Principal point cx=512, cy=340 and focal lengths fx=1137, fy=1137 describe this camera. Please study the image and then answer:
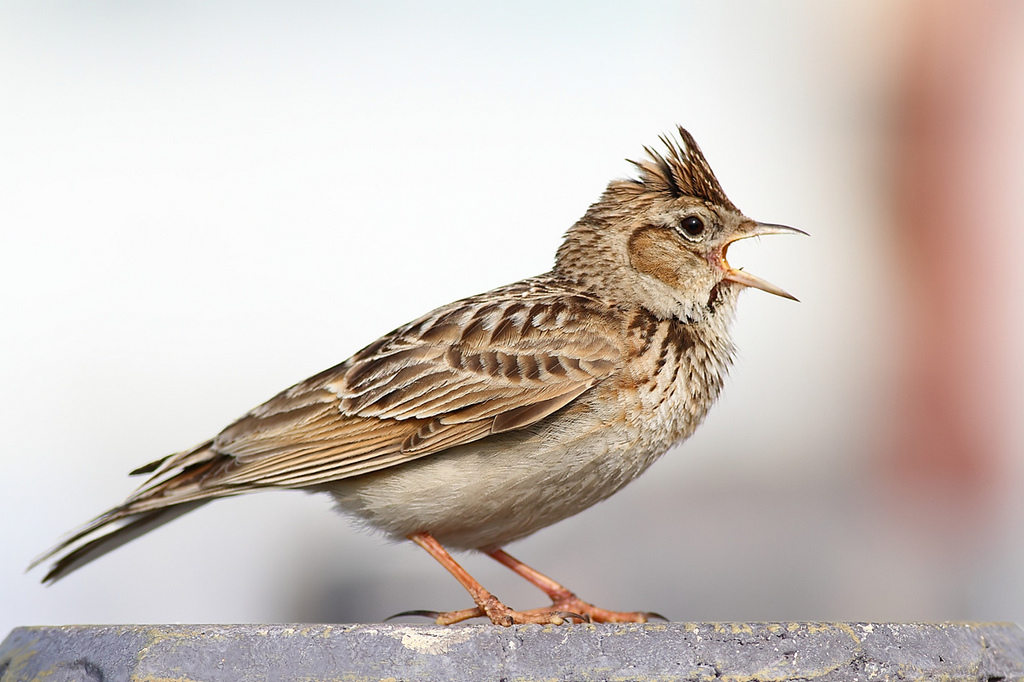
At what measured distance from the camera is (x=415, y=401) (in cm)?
469

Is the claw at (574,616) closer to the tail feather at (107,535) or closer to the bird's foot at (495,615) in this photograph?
the bird's foot at (495,615)

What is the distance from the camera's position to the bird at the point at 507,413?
4445mm

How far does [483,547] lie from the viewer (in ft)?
16.4

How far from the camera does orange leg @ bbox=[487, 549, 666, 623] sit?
15.3 feet

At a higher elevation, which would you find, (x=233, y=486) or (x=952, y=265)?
(x=233, y=486)

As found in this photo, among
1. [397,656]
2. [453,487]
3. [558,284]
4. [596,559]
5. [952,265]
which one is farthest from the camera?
[952,265]

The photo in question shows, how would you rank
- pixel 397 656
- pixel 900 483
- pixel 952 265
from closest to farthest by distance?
Result: pixel 397 656
pixel 900 483
pixel 952 265

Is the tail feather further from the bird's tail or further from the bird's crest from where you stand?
the bird's crest

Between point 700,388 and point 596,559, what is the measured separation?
6.67 meters

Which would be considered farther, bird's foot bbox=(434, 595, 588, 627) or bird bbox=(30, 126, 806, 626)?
bird bbox=(30, 126, 806, 626)

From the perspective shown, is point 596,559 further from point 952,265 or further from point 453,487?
point 952,265

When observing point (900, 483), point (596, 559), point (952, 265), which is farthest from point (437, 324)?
point (952, 265)

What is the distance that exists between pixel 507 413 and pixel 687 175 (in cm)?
156

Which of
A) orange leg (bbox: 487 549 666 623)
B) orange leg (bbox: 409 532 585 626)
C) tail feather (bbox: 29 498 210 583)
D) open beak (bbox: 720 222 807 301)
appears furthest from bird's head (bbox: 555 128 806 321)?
tail feather (bbox: 29 498 210 583)
